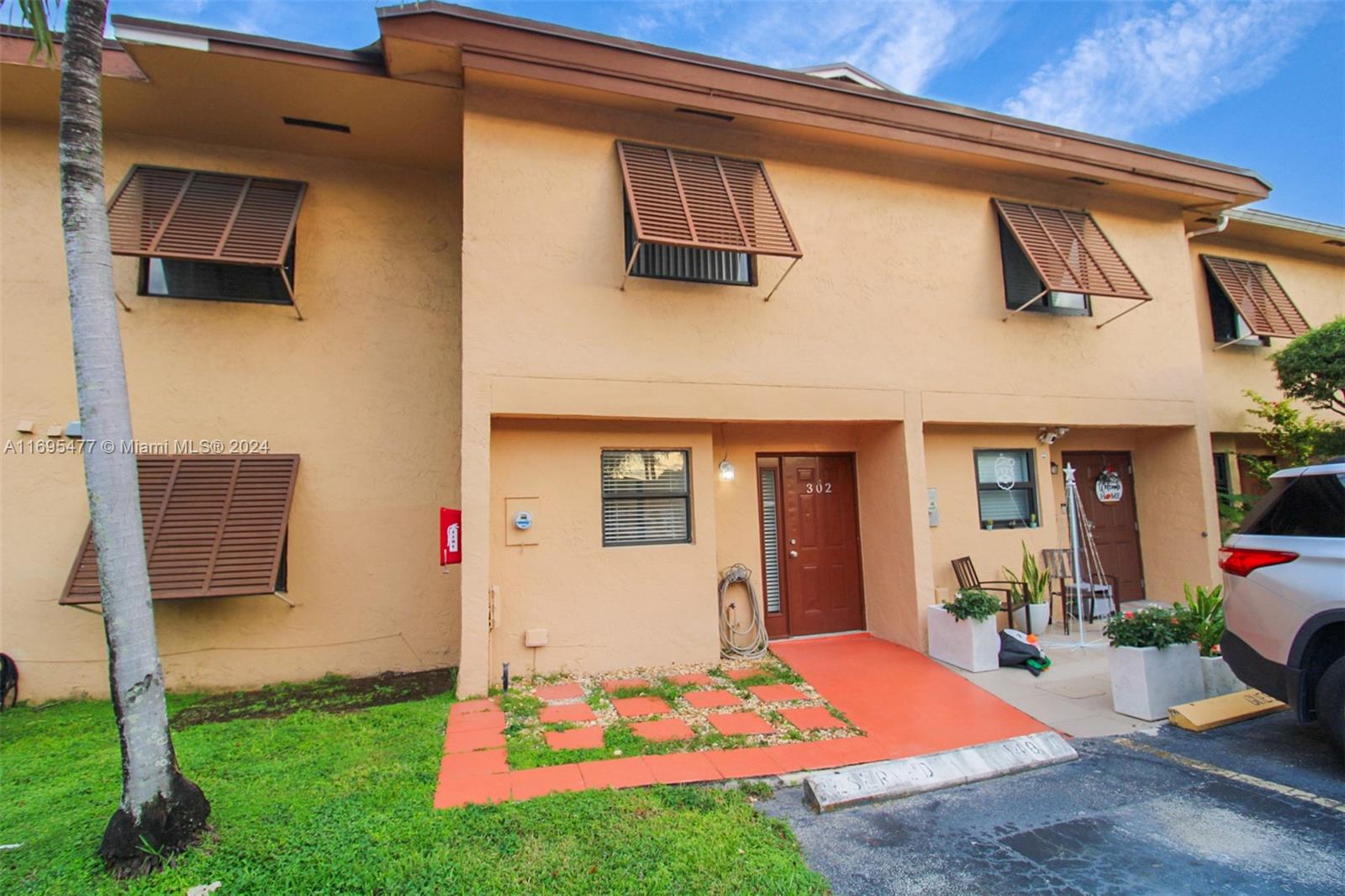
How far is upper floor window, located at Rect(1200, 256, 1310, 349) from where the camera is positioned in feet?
29.8

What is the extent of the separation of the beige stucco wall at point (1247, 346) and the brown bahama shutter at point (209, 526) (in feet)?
39.5

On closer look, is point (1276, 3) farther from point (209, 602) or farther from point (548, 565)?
point (209, 602)

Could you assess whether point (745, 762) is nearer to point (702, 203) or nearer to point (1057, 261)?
point (702, 203)

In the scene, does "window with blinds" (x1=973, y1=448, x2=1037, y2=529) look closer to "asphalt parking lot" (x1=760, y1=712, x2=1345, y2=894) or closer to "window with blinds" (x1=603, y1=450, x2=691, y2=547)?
"asphalt parking lot" (x1=760, y1=712, x2=1345, y2=894)

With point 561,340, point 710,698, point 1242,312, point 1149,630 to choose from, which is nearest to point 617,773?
point 710,698

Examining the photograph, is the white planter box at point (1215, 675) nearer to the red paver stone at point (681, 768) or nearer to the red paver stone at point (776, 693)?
the red paver stone at point (776, 693)

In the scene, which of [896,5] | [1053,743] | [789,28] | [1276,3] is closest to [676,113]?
[789,28]

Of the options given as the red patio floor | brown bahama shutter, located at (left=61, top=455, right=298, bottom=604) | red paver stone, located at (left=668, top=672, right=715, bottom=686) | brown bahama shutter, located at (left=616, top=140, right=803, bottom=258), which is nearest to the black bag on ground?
the red patio floor

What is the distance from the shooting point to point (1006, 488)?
8.10 m

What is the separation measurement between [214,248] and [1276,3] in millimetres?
13233

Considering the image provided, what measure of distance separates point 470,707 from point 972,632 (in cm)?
481

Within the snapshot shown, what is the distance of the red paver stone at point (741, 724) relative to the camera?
477 centimetres

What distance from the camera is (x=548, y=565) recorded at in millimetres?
6035

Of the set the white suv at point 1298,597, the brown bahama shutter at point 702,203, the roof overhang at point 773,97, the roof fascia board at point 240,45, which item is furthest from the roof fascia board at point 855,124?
the white suv at point 1298,597
